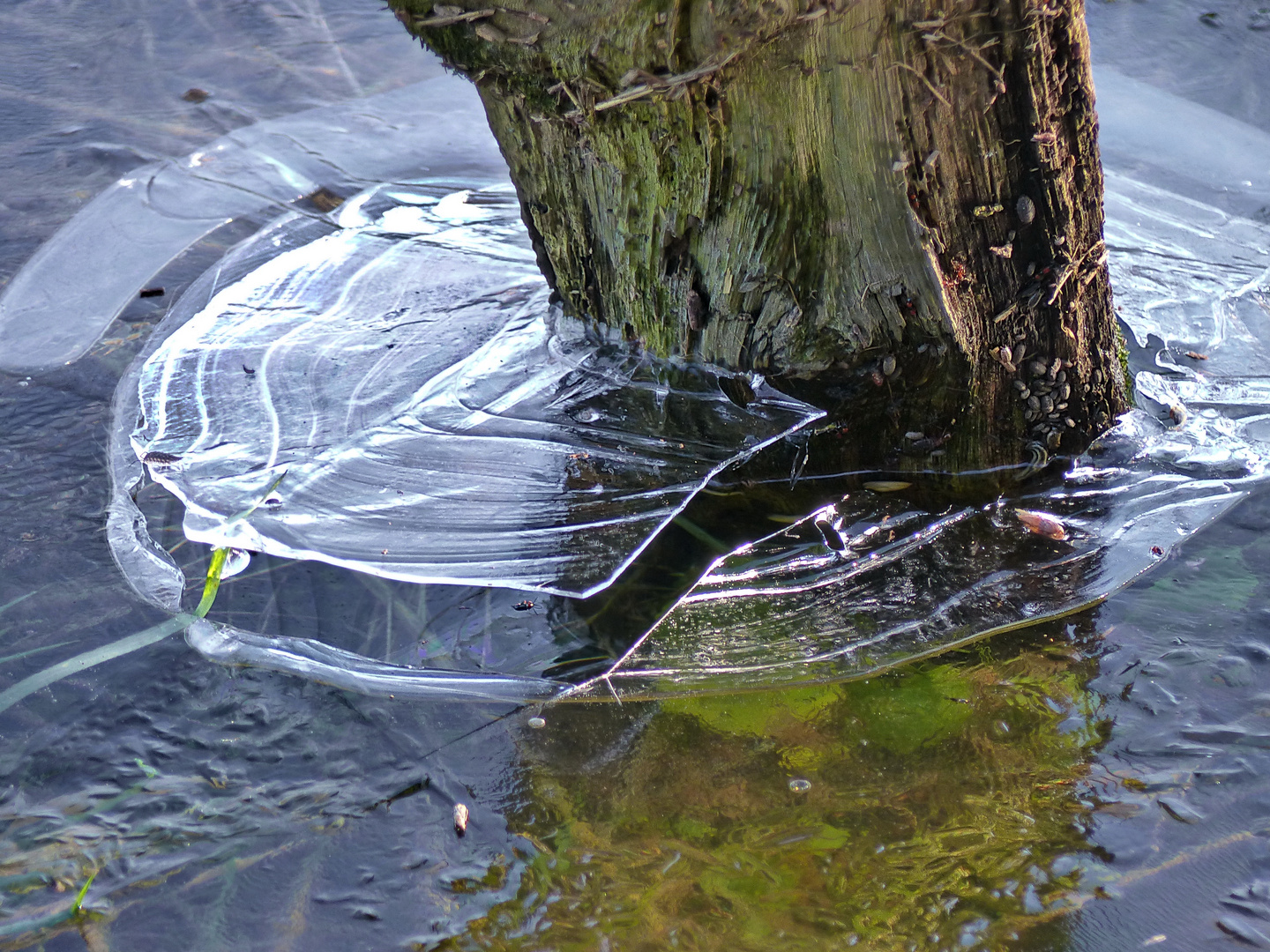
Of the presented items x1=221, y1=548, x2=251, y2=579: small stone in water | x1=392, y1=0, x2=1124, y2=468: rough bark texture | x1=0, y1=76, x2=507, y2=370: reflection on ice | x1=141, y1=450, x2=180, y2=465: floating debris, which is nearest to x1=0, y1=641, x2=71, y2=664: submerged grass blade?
x1=221, y1=548, x2=251, y2=579: small stone in water

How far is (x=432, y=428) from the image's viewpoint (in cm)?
198

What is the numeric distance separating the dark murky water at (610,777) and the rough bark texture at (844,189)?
0.29m

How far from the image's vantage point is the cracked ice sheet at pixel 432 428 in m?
1.74

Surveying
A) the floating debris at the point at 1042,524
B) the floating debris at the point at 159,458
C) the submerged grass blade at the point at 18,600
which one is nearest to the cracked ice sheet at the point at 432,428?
the floating debris at the point at 159,458

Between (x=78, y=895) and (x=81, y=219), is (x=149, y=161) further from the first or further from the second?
(x=78, y=895)

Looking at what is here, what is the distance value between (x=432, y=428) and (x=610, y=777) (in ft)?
2.85

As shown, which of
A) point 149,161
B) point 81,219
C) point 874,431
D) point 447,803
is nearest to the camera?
point 447,803

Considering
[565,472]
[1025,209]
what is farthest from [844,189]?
[565,472]

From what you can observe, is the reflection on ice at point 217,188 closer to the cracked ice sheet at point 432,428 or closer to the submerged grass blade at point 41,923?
the cracked ice sheet at point 432,428

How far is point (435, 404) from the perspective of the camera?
2.04 meters

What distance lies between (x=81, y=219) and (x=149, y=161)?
0.37 metres

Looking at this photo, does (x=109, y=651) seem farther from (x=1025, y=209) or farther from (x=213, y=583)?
(x=1025, y=209)

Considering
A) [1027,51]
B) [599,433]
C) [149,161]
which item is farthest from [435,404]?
[149,161]

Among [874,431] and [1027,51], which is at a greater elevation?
[1027,51]
